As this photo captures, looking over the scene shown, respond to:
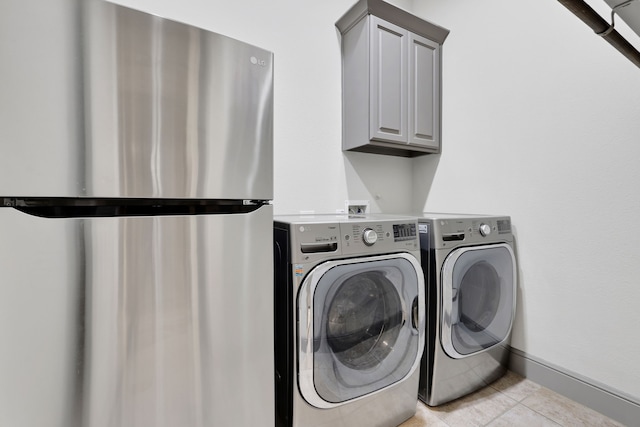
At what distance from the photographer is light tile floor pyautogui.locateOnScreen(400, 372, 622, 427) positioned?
1345 mm

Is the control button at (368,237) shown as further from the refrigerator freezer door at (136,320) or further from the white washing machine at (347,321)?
the refrigerator freezer door at (136,320)

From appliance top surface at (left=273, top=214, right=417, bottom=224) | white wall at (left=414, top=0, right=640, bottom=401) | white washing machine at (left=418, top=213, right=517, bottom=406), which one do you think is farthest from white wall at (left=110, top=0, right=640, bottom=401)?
appliance top surface at (left=273, top=214, right=417, bottom=224)

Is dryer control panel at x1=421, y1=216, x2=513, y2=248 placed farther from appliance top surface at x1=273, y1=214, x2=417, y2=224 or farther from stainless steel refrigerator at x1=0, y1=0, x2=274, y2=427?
stainless steel refrigerator at x1=0, y1=0, x2=274, y2=427

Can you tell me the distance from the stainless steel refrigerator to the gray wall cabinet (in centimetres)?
106

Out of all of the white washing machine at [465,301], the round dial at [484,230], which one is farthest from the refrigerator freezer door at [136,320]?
the round dial at [484,230]

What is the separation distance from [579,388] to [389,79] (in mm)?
2070

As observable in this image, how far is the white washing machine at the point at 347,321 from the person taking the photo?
1.07m

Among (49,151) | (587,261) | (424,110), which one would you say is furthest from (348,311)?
(424,110)

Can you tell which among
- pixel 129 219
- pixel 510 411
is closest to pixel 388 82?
pixel 129 219

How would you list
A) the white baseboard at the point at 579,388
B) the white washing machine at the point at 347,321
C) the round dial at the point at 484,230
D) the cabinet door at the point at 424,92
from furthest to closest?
the cabinet door at the point at 424,92 → the round dial at the point at 484,230 → the white baseboard at the point at 579,388 → the white washing machine at the point at 347,321

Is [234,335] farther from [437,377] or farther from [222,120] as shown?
[437,377]

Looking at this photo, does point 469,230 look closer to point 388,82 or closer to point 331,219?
point 331,219

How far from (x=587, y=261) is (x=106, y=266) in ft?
6.85

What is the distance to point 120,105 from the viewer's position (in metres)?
0.72
